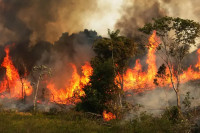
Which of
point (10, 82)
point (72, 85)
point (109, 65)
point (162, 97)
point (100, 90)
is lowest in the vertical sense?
point (162, 97)

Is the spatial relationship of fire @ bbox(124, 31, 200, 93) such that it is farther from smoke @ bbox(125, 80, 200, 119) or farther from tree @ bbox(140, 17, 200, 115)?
tree @ bbox(140, 17, 200, 115)

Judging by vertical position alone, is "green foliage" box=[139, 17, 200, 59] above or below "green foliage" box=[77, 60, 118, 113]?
above

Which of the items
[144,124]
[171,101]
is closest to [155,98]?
[171,101]

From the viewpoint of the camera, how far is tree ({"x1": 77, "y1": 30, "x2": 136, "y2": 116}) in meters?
29.3

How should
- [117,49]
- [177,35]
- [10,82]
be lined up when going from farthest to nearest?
[10,82] < [117,49] < [177,35]

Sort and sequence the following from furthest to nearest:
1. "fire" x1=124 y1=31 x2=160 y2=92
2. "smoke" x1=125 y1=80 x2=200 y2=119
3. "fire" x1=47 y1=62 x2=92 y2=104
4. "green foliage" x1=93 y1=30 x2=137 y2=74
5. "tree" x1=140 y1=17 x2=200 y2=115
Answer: "fire" x1=47 y1=62 x2=92 y2=104
"fire" x1=124 y1=31 x2=160 y2=92
"smoke" x1=125 y1=80 x2=200 y2=119
"green foliage" x1=93 y1=30 x2=137 y2=74
"tree" x1=140 y1=17 x2=200 y2=115

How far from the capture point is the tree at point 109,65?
Result: 1153 inches

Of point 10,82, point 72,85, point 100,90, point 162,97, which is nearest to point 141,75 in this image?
point 162,97

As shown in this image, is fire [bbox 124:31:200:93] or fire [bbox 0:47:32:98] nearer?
fire [bbox 124:31:200:93]

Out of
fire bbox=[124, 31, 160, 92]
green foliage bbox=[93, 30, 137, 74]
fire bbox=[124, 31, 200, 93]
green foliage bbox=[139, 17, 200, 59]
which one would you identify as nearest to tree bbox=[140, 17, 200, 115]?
green foliage bbox=[139, 17, 200, 59]

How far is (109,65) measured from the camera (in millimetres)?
30031

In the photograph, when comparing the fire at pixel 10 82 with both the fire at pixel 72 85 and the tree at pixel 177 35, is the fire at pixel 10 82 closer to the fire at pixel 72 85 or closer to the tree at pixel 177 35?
the fire at pixel 72 85

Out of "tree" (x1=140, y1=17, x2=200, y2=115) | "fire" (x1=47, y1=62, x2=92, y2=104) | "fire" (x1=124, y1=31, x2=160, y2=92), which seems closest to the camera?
"tree" (x1=140, y1=17, x2=200, y2=115)

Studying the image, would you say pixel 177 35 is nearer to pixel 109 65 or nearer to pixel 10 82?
pixel 109 65
